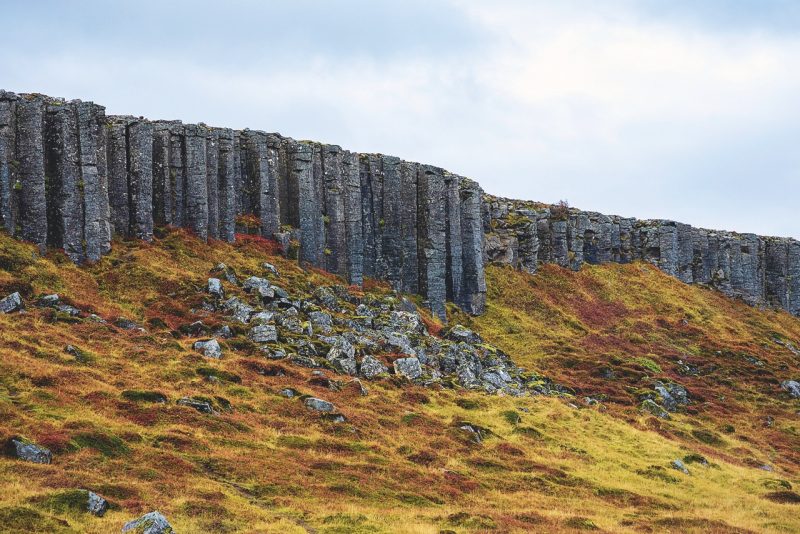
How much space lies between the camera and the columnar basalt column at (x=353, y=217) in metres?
88.0

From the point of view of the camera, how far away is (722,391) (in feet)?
284

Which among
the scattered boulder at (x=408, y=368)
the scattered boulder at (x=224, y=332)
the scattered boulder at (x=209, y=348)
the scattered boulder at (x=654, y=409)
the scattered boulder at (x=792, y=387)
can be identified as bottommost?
the scattered boulder at (x=792, y=387)

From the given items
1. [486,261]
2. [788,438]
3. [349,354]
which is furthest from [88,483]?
[486,261]

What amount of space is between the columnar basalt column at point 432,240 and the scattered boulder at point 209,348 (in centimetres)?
3666

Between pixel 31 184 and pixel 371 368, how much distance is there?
100.0 ft

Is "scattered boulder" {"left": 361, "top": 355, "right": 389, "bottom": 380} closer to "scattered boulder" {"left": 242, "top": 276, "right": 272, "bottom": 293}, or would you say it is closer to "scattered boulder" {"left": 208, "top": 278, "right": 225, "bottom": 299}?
"scattered boulder" {"left": 242, "top": 276, "right": 272, "bottom": 293}

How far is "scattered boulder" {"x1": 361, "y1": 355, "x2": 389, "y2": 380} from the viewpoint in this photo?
6303 cm

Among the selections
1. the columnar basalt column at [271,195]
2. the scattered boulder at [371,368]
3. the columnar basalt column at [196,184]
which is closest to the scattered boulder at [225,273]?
the columnar basalt column at [196,184]

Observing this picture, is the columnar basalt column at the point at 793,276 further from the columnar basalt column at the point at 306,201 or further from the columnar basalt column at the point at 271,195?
the columnar basalt column at the point at 271,195

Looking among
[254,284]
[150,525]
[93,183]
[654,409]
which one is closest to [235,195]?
[254,284]

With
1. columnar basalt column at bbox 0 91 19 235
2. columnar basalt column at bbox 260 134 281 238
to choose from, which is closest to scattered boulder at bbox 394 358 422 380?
columnar basalt column at bbox 260 134 281 238

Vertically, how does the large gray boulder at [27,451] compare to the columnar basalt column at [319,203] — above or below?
below

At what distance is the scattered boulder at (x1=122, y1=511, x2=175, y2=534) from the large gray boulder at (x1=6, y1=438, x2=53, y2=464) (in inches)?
329

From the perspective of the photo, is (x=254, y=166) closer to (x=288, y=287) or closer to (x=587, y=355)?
(x=288, y=287)
